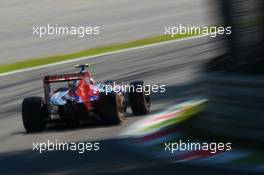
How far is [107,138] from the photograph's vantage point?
12.2 meters

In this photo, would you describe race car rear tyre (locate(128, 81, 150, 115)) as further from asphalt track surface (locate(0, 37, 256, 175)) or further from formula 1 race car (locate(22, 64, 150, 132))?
asphalt track surface (locate(0, 37, 256, 175))

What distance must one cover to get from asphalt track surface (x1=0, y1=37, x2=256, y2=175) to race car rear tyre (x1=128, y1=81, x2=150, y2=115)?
164 millimetres

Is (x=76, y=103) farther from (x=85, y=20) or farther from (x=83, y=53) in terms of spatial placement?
(x=85, y=20)

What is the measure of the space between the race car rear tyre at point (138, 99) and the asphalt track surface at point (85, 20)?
1108 centimetres

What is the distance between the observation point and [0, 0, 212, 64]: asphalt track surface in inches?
1028

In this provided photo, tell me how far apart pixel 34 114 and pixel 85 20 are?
19.1 metres

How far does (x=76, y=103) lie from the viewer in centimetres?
1276

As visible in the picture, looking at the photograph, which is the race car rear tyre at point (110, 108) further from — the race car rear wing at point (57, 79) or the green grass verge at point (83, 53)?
the green grass verge at point (83, 53)

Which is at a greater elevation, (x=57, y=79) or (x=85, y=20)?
(x=85, y=20)

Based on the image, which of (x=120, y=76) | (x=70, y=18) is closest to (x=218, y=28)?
(x=120, y=76)

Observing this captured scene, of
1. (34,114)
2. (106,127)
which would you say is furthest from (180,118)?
(34,114)

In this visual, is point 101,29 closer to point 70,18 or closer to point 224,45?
point 70,18

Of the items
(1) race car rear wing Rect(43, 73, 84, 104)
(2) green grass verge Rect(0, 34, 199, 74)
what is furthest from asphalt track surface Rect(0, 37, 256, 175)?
(2) green grass verge Rect(0, 34, 199, 74)

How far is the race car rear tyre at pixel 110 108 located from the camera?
12.8 meters
